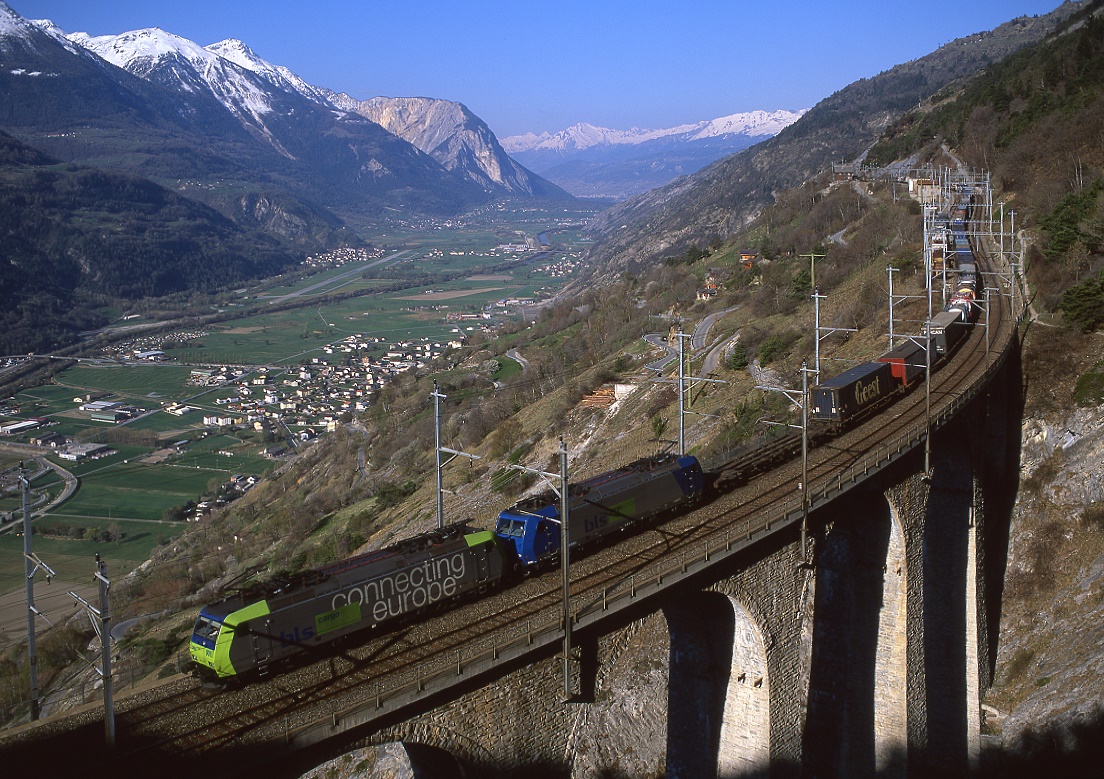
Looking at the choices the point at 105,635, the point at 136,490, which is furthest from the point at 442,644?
the point at 136,490

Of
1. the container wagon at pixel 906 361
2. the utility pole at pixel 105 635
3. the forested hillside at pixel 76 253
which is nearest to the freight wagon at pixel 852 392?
the container wagon at pixel 906 361

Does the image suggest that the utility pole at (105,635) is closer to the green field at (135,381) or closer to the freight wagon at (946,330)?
the freight wagon at (946,330)

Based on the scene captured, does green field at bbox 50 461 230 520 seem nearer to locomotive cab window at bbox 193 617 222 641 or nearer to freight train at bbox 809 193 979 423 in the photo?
locomotive cab window at bbox 193 617 222 641

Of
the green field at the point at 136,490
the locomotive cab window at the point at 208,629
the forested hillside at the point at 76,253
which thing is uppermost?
the forested hillside at the point at 76,253

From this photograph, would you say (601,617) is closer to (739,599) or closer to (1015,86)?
(739,599)

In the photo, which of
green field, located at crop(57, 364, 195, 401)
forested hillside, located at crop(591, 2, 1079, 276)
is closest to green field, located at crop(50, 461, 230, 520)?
green field, located at crop(57, 364, 195, 401)

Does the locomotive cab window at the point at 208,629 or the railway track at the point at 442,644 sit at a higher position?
the locomotive cab window at the point at 208,629
